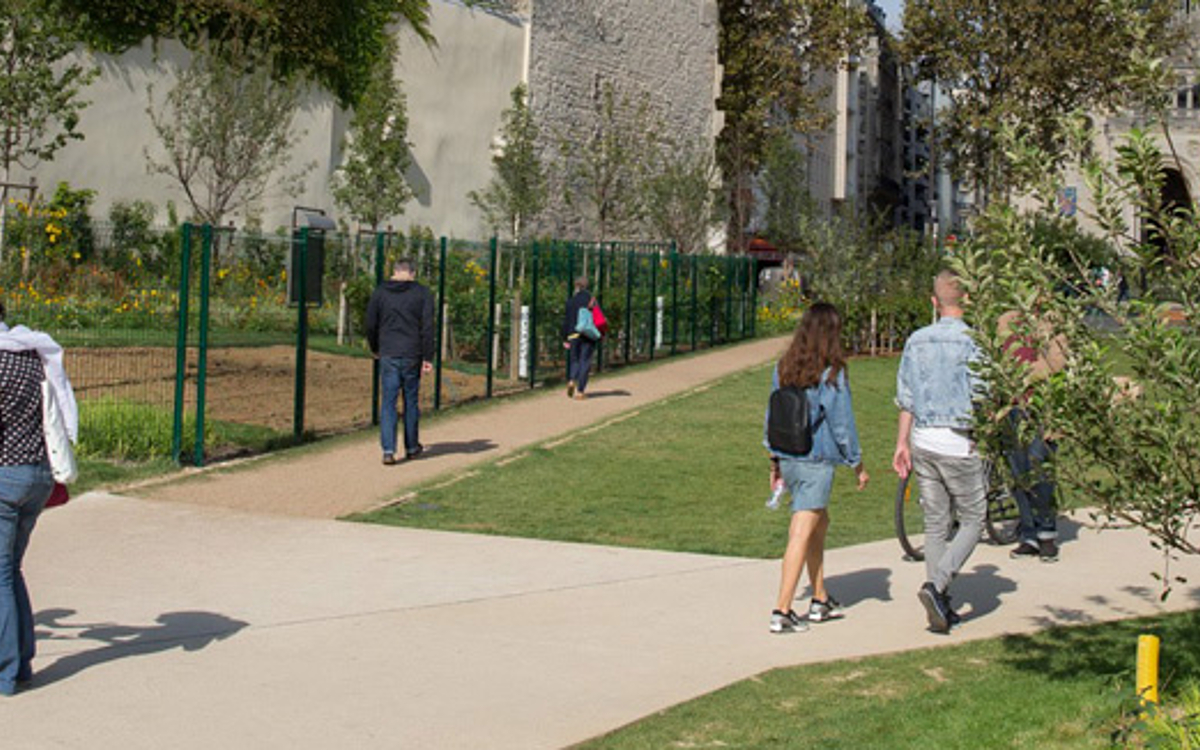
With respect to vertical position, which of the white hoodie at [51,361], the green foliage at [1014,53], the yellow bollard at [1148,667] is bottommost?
the yellow bollard at [1148,667]

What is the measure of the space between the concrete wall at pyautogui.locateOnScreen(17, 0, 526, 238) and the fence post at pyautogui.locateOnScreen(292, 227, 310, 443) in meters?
13.1

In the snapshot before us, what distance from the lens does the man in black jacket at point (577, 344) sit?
19922 millimetres

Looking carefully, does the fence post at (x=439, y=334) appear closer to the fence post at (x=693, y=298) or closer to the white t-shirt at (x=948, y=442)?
the white t-shirt at (x=948, y=442)

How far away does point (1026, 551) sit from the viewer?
34.4 feet

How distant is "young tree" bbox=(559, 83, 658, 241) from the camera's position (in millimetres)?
40625

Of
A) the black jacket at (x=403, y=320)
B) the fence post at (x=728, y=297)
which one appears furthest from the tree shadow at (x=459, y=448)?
the fence post at (x=728, y=297)

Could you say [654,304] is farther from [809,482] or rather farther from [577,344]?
[809,482]

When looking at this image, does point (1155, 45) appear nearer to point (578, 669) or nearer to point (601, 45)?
point (578, 669)

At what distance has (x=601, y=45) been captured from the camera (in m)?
44.3

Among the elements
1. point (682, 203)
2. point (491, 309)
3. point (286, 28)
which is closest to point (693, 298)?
point (682, 203)

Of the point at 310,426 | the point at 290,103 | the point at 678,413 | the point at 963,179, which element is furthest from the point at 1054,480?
the point at 963,179

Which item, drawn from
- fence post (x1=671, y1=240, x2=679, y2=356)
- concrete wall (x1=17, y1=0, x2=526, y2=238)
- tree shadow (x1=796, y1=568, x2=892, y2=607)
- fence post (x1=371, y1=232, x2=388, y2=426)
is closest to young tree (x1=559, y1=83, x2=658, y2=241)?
concrete wall (x1=17, y1=0, x2=526, y2=238)

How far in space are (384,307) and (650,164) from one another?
1157 inches

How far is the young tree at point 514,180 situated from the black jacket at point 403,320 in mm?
23498
